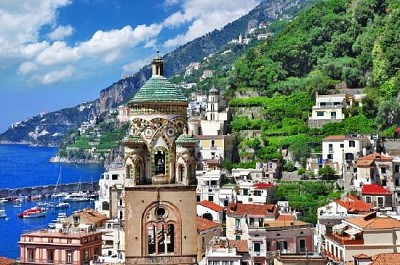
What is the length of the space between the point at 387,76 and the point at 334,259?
40.0 m

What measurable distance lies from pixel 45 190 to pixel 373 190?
78.1 m

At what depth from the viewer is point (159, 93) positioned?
57.4ft

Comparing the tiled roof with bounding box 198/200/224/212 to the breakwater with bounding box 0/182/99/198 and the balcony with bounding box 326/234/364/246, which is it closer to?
the balcony with bounding box 326/234/364/246

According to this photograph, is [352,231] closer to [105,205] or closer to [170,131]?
[170,131]

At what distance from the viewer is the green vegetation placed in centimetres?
5109

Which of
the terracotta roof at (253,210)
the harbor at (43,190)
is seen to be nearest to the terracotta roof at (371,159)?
the terracotta roof at (253,210)

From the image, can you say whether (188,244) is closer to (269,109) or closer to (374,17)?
(269,109)

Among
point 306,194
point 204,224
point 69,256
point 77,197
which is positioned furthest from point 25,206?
point 204,224

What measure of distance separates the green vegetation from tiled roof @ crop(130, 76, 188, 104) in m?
33.4

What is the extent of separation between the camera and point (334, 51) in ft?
263

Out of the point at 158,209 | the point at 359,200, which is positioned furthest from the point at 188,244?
the point at 359,200

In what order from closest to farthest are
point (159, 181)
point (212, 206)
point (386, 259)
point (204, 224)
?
point (159, 181) → point (386, 259) → point (204, 224) → point (212, 206)

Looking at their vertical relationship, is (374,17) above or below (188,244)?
above

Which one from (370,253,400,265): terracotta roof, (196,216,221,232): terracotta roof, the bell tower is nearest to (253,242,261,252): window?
(196,216,221,232): terracotta roof
